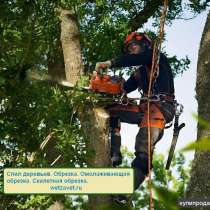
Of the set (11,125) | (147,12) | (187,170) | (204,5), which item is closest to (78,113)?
(11,125)

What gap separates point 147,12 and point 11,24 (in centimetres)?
737

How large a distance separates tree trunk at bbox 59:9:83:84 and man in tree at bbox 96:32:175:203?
21.6 inches

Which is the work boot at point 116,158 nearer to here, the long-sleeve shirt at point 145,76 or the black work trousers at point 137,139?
the black work trousers at point 137,139

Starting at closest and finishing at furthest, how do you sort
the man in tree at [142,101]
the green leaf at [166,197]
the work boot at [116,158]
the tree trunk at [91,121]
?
the green leaf at [166,197]
the tree trunk at [91,121]
the work boot at [116,158]
the man in tree at [142,101]

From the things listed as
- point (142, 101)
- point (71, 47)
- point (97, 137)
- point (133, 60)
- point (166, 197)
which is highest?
point (133, 60)

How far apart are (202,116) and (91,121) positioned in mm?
1759

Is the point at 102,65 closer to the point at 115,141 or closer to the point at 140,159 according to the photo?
the point at 115,141

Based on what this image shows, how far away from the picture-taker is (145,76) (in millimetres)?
11484

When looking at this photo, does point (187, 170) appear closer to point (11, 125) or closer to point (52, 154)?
point (52, 154)

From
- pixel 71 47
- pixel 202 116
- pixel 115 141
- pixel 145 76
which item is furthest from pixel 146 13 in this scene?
pixel 202 116

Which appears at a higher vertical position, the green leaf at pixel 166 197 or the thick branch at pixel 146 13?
the thick branch at pixel 146 13

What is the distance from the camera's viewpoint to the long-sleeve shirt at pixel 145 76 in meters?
11.0

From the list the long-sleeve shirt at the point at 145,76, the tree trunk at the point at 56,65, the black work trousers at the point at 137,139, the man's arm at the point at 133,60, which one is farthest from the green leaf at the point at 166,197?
the tree trunk at the point at 56,65

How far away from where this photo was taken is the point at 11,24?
22.5ft
